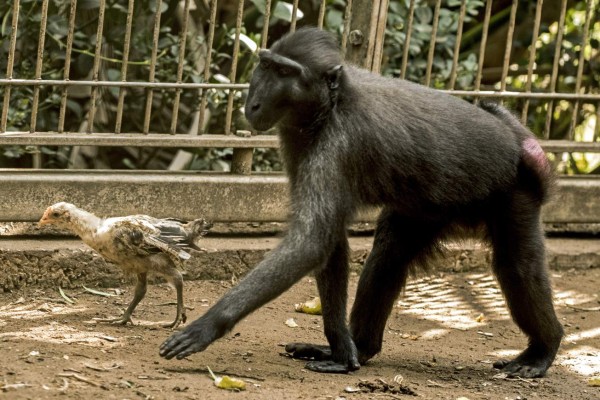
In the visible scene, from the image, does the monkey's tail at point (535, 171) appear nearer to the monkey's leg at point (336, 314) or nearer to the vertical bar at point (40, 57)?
the monkey's leg at point (336, 314)

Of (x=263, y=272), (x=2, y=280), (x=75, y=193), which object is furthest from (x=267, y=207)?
(x=263, y=272)

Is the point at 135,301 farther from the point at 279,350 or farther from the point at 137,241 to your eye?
the point at 279,350

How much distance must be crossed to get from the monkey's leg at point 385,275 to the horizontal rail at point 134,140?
1.85 meters

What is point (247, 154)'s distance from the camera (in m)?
8.16

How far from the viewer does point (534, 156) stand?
639 cm

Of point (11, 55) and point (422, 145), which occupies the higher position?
point (11, 55)

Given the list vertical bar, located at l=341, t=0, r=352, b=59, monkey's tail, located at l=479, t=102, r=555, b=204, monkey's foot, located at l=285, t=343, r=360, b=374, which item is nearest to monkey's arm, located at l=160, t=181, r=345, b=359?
monkey's foot, located at l=285, t=343, r=360, b=374

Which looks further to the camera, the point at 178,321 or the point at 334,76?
the point at 178,321

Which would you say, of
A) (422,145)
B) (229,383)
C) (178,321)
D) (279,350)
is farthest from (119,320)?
(422,145)

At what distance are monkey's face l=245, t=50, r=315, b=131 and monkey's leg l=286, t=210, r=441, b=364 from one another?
3.17ft

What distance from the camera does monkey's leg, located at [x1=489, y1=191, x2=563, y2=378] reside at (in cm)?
630

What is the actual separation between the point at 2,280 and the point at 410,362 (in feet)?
8.68

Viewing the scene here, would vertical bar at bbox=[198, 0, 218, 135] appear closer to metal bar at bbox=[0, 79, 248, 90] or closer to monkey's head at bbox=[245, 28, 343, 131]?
metal bar at bbox=[0, 79, 248, 90]

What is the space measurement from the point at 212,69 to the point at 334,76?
371cm
